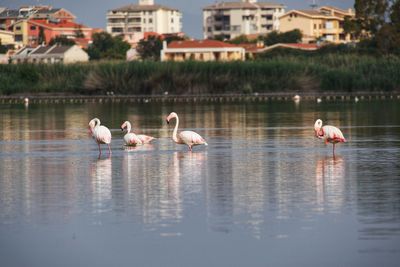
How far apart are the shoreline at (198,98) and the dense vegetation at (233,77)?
1690 millimetres

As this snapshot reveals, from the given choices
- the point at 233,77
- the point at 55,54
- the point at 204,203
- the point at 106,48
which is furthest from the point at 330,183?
the point at 106,48

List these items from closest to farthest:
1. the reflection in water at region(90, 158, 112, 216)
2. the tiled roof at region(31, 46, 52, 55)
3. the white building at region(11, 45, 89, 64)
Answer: the reflection in water at region(90, 158, 112, 216) → the white building at region(11, 45, 89, 64) → the tiled roof at region(31, 46, 52, 55)

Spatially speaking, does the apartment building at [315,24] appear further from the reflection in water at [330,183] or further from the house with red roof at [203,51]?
the reflection in water at [330,183]

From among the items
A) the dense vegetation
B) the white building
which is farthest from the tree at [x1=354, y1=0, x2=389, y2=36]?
the white building

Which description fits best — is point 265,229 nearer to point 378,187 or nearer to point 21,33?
point 378,187

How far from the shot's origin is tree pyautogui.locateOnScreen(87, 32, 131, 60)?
14020 centimetres

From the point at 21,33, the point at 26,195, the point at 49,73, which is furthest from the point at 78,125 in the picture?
the point at 21,33

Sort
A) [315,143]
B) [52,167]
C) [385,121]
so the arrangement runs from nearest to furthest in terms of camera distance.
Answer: [52,167], [315,143], [385,121]

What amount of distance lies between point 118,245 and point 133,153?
12.1 m

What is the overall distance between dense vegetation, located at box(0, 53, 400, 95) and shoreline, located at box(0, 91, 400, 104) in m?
1.69

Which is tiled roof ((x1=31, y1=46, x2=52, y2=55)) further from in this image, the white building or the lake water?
the lake water

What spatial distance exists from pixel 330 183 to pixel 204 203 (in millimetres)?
2954

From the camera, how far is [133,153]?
25.8 m

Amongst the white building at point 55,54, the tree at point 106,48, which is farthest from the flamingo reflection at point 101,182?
the tree at point 106,48
